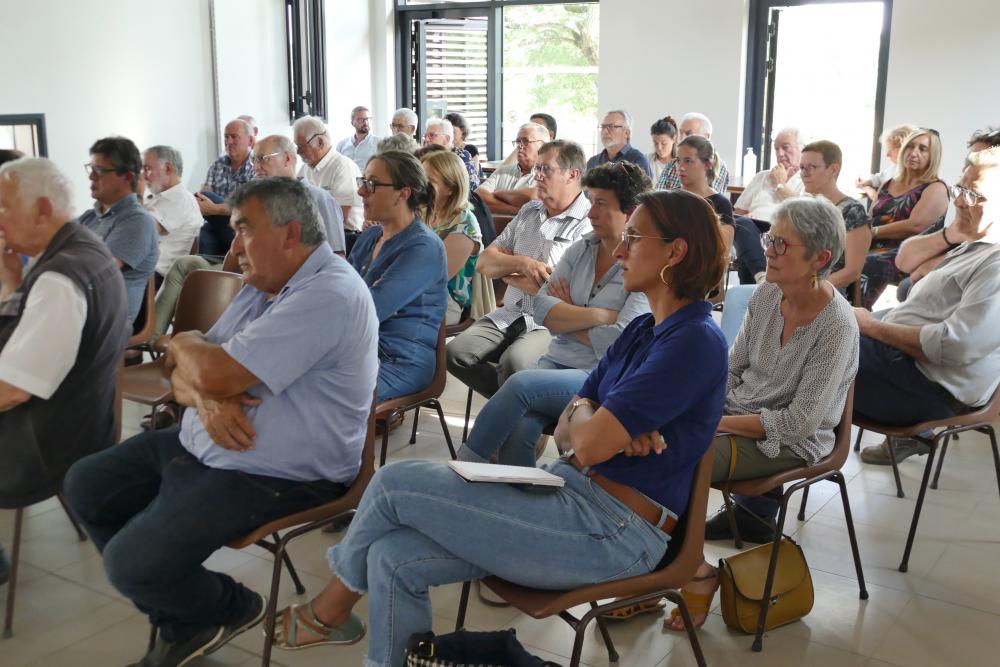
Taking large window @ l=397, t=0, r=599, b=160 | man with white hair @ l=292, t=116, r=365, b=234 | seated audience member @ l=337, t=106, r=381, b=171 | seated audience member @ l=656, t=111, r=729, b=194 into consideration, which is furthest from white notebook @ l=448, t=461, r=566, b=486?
large window @ l=397, t=0, r=599, b=160

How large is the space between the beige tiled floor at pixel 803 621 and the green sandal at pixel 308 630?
0.30 meters

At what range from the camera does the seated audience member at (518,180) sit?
6.03m

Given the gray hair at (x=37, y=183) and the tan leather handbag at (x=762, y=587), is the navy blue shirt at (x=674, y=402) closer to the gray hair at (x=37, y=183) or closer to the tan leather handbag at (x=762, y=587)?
Answer: the tan leather handbag at (x=762, y=587)

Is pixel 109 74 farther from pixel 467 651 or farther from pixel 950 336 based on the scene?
pixel 467 651

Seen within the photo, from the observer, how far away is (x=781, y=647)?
2.51m

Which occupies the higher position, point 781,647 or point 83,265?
point 83,265

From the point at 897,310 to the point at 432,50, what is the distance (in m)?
8.18

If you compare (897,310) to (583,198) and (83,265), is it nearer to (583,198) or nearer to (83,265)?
(583,198)

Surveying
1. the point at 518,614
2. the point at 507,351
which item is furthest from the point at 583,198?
the point at 518,614

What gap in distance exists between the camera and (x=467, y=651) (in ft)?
6.27

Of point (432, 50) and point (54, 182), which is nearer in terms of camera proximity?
point (54, 182)

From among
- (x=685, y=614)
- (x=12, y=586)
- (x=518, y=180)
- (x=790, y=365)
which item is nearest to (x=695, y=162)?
(x=518, y=180)

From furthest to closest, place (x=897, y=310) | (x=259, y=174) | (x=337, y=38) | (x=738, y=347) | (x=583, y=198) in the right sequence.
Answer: (x=337, y=38)
(x=259, y=174)
(x=583, y=198)
(x=897, y=310)
(x=738, y=347)

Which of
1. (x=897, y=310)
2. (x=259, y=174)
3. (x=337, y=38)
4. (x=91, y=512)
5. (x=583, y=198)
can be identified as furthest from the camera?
(x=337, y=38)
